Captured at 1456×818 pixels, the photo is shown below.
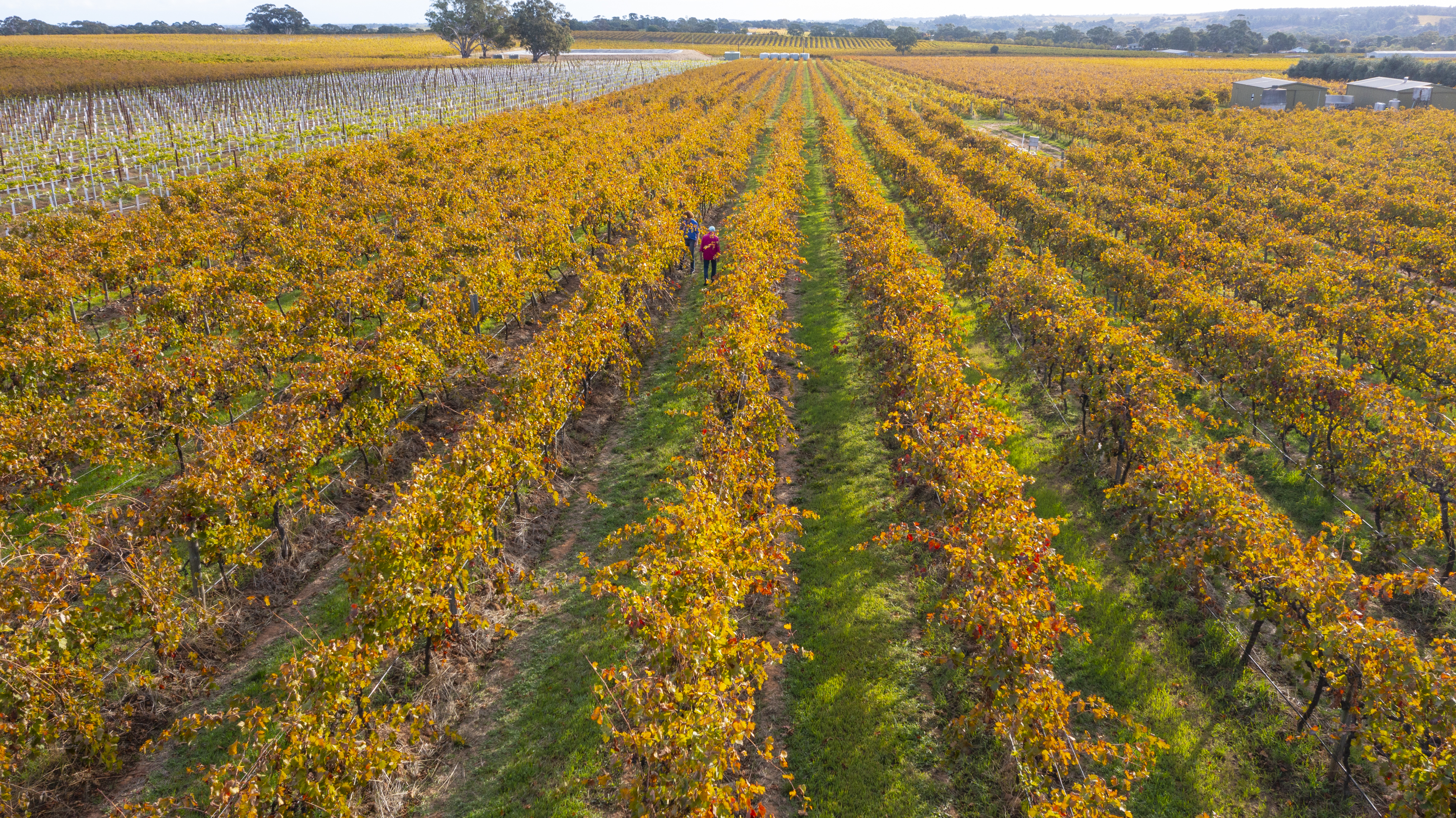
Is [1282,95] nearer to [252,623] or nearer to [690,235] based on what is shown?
[690,235]

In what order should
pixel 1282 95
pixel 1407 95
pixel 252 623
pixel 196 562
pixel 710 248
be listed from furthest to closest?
pixel 1282 95 < pixel 1407 95 < pixel 710 248 < pixel 252 623 < pixel 196 562

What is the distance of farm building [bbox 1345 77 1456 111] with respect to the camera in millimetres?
51094

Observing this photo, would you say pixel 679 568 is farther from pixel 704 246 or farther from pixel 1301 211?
pixel 1301 211

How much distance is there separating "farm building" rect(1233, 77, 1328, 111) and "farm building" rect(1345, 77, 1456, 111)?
2.97m

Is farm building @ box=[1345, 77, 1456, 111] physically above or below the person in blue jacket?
above

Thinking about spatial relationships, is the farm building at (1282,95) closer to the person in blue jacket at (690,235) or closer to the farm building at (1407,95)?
the farm building at (1407,95)

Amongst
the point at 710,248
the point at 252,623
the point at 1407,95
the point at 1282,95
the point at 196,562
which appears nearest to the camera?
the point at 196,562

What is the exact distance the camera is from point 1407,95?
52.1 metres

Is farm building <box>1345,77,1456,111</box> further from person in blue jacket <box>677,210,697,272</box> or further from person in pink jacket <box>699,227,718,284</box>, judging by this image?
person in pink jacket <box>699,227,718,284</box>

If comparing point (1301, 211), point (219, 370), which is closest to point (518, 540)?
point (219, 370)

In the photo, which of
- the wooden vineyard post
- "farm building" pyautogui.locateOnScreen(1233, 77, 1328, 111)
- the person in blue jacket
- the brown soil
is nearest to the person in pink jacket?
the person in blue jacket

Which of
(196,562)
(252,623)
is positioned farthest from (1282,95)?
(196,562)

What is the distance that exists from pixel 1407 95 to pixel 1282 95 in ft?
29.2

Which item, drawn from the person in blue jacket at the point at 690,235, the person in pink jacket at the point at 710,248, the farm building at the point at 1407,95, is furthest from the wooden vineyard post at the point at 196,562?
the farm building at the point at 1407,95
